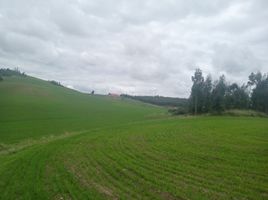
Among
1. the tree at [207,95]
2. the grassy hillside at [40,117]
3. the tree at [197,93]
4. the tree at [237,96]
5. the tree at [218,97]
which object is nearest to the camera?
the grassy hillside at [40,117]

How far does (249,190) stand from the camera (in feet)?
37.1

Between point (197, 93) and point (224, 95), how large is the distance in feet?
28.2

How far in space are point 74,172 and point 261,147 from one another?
15.2m

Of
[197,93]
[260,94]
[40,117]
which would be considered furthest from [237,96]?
[40,117]

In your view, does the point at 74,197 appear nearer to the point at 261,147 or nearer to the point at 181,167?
the point at 181,167

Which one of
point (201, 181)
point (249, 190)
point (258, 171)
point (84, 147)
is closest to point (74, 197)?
point (201, 181)

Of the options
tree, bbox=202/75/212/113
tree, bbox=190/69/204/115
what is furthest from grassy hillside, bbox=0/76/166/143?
tree, bbox=202/75/212/113

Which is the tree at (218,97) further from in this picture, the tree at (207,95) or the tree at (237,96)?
the tree at (237,96)

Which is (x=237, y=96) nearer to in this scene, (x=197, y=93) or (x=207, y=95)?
(x=207, y=95)

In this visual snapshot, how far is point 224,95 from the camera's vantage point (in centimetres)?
8669

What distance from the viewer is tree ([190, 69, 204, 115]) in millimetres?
87000

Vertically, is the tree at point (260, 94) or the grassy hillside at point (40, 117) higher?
the tree at point (260, 94)

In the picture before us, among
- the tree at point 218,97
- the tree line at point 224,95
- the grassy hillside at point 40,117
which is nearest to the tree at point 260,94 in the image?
Answer: the tree line at point 224,95

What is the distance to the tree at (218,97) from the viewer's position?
82.7m
